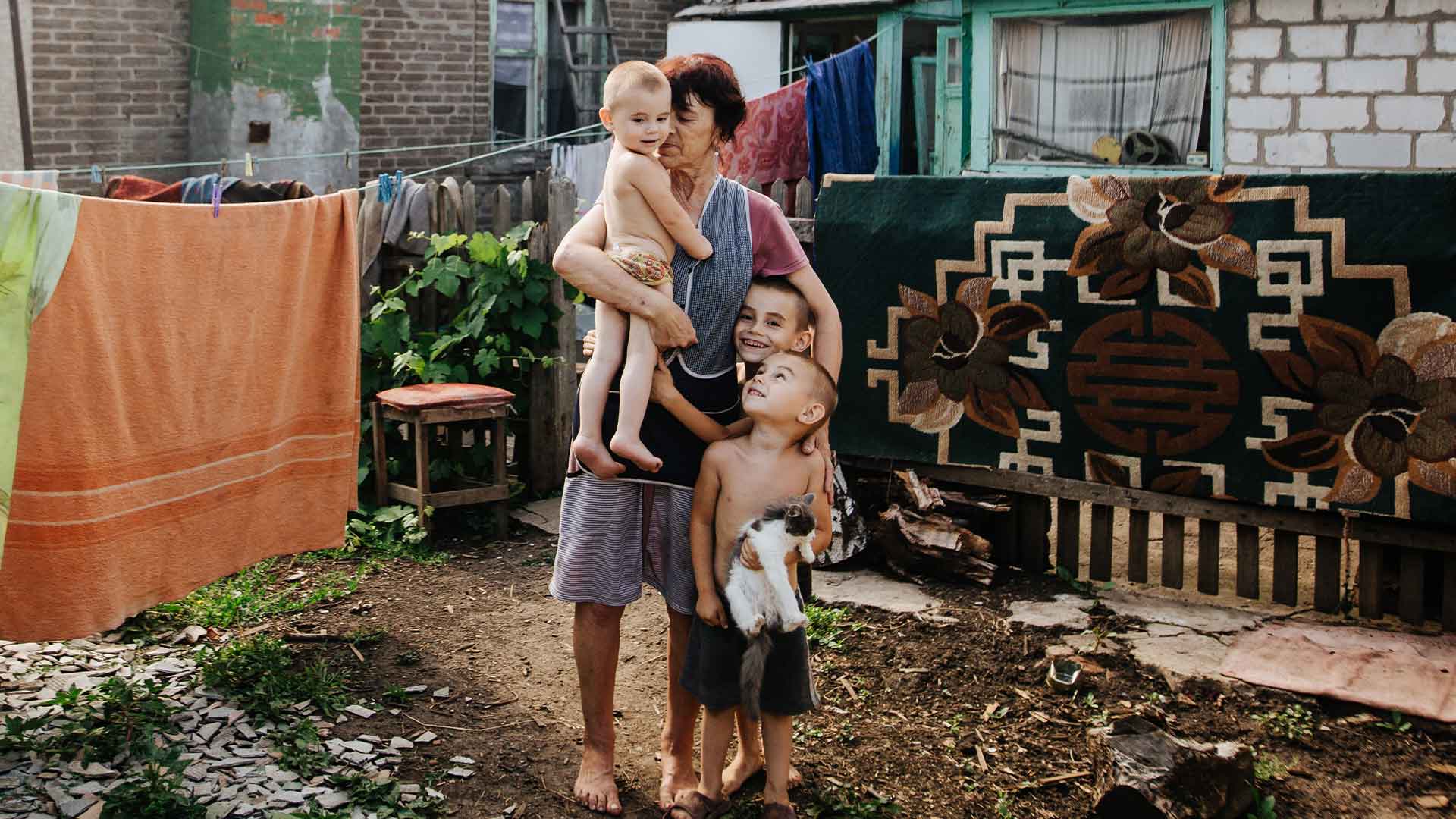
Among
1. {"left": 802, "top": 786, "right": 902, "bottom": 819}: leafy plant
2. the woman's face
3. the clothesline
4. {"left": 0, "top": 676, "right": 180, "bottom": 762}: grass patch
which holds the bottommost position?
{"left": 802, "top": 786, "right": 902, "bottom": 819}: leafy plant

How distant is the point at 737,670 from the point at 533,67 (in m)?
10.3

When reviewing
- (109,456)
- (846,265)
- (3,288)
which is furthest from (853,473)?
(3,288)

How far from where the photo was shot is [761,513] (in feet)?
10.9

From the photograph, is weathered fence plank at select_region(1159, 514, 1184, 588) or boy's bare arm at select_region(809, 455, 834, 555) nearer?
boy's bare arm at select_region(809, 455, 834, 555)

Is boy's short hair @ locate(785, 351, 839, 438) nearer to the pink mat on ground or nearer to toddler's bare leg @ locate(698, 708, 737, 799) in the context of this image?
toddler's bare leg @ locate(698, 708, 737, 799)

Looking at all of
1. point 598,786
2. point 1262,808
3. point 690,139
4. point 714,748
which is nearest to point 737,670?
point 714,748

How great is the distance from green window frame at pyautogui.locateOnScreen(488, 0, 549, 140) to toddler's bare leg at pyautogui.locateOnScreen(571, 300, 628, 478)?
9.69 metres

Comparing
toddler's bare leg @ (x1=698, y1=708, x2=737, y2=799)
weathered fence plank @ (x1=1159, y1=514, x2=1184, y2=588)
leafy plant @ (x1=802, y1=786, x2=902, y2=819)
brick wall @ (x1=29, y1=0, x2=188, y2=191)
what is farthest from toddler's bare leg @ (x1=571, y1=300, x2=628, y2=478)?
brick wall @ (x1=29, y1=0, x2=188, y2=191)

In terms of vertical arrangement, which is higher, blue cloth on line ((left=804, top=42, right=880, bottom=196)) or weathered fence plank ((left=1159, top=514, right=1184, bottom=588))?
blue cloth on line ((left=804, top=42, right=880, bottom=196))

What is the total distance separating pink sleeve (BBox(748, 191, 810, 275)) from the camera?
3566 mm

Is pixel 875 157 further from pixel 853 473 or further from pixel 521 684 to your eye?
pixel 521 684

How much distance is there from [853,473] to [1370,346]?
223cm

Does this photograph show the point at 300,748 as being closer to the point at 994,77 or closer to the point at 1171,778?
the point at 1171,778

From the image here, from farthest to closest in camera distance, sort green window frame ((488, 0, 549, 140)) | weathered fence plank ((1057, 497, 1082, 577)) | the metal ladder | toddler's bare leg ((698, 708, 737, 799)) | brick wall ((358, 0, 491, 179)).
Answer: the metal ladder, green window frame ((488, 0, 549, 140)), brick wall ((358, 0, 491, 179)), weathered fence plank ((1057, 497, 1082, 577)), toddler's bare leg ((698, 708, 737, 799))
